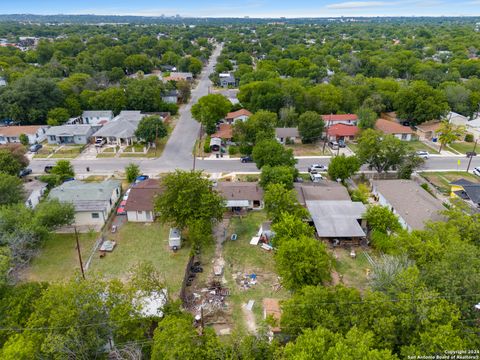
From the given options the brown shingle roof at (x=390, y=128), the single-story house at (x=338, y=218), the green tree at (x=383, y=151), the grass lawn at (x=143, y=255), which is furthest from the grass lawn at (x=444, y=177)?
the grass lawn at (x=143, y=255)

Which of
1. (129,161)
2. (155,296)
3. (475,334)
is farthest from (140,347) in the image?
(129,161)

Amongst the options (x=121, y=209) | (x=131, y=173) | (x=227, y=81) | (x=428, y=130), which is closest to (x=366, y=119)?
(x=428, y=130)

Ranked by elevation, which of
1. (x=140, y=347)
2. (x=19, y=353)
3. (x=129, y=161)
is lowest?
(x=129, y=161)

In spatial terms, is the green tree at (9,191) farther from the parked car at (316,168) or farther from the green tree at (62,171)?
the parked car at (316,168)

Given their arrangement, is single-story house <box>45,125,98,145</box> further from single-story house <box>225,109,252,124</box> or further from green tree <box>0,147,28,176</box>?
single-story house <box>225,109,252,124</box>

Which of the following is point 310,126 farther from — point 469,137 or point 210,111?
point 469,137

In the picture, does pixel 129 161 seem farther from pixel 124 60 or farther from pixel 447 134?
pixel 124 60

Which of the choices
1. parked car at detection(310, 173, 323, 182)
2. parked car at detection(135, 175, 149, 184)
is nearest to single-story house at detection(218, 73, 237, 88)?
parked car at detection(135, 175, 149, 184)
